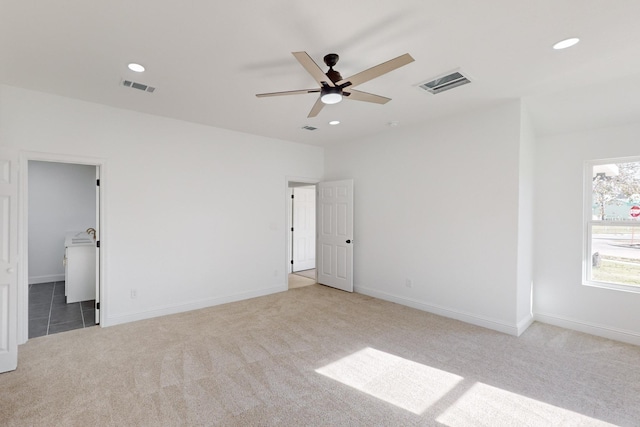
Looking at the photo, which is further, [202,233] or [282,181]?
[282,181]

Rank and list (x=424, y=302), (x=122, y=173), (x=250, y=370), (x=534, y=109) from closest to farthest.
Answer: (x=250, y=370) → (x=534, y=109) → (x=122, y=173) → (x=424, y=302)

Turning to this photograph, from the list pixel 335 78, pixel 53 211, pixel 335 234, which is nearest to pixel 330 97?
pixel 335 78

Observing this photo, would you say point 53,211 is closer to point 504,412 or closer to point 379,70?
point 379,70

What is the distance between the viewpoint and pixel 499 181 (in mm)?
3666

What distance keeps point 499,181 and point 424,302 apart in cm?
196

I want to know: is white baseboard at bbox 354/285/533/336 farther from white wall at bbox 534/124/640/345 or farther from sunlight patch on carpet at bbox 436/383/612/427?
sunlight patch on carpet at bbox 436/383/612/427

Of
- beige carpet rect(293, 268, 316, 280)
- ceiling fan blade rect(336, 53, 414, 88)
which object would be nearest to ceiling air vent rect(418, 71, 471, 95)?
ceiling fan blade rect(336, 53, 414, 88)

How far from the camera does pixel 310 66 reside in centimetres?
212

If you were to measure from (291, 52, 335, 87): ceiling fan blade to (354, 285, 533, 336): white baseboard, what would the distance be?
3.34 metres

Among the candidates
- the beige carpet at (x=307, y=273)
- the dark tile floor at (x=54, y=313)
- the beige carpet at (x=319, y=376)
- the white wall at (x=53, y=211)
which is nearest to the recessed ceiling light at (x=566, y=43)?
the beige carpet at (x=319, y=376)

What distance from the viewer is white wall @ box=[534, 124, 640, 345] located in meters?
3.48

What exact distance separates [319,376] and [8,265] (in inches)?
116

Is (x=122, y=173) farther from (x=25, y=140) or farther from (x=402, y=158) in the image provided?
(x=402, y=158)

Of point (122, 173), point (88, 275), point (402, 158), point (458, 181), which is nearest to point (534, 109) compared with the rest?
point (458, 181)
